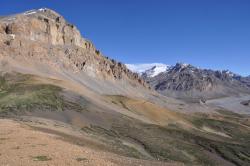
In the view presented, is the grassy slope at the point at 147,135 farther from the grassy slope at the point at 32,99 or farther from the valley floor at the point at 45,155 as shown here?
the valley floor at the point at 45,155

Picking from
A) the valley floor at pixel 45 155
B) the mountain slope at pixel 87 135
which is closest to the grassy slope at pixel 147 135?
the mountain slope at pixel 87 135

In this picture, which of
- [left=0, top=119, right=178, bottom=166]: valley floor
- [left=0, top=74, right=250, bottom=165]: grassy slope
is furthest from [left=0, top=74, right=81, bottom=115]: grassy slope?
[left=0, top=119, right=178, bottom=166]: valley floor

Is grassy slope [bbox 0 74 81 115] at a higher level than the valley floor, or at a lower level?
higher

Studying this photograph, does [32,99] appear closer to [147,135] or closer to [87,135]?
[147,135]

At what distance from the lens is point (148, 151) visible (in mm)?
67312

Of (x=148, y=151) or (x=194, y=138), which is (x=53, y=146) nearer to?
(x=148, y=151)

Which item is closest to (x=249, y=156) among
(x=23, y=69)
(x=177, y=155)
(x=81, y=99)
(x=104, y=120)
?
(x=177, y=155)

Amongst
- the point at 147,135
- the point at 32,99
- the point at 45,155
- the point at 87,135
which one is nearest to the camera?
the point at 45,155

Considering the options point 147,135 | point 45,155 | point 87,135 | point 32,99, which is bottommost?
point 147,135

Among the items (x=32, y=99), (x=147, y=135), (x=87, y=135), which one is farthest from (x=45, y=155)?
(x=32, y=99)

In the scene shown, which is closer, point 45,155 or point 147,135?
point 45,155

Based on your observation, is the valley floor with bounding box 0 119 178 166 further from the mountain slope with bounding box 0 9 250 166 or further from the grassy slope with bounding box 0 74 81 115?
the grassy slope with bounding box 0 74 81 115

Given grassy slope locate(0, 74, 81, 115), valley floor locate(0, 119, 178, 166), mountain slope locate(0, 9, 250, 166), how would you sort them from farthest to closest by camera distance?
grassy slope locate(0, 74, 81, 115), mountain slope locate(0, 9, 250, 166), valley floor locate(0, 119, 178, 166)

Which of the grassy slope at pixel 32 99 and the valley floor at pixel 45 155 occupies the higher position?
the grassy slope at pixel 32 99
